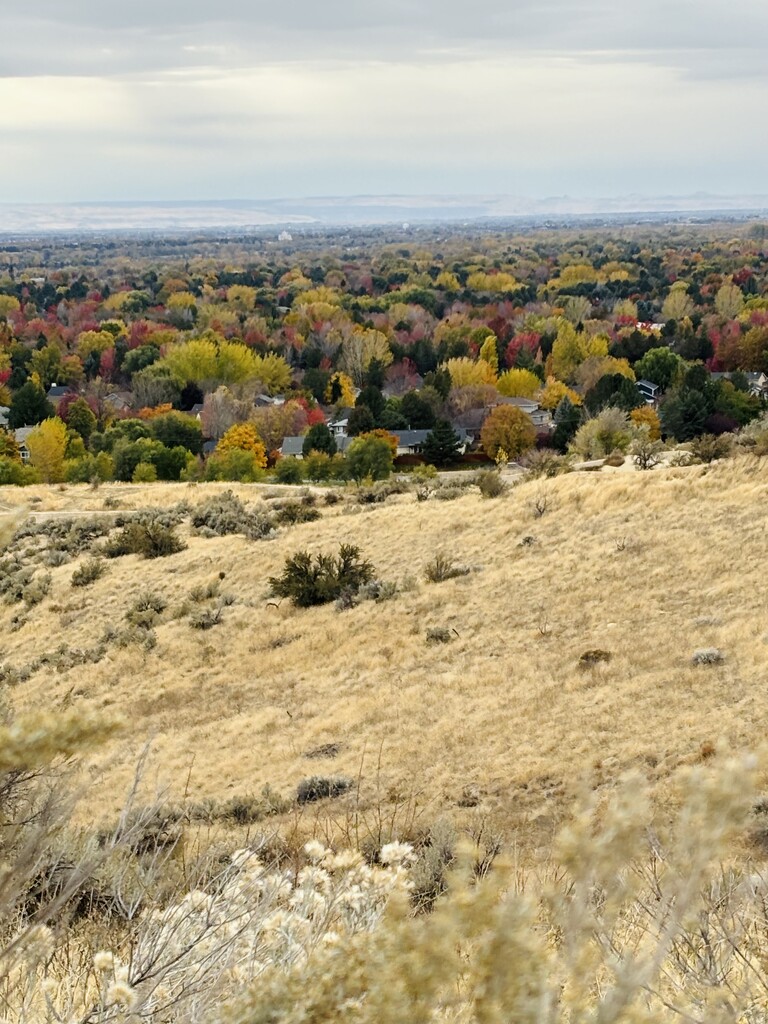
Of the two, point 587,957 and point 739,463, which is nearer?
point 587,957

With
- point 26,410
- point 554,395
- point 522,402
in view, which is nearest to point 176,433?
point 26,410

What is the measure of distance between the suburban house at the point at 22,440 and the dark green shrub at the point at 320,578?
38.1 meters

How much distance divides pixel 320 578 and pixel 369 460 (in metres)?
26.6

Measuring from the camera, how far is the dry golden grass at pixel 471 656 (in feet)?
35.1

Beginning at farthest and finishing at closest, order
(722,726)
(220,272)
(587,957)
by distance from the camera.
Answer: (220,272)
(722,726)
(587,957)

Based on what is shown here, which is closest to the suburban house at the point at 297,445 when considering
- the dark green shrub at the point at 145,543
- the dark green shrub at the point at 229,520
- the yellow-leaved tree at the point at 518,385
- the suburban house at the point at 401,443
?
the suburban house at the point at 401,443

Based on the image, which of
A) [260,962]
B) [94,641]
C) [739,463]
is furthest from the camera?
[739,463]

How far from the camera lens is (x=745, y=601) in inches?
560

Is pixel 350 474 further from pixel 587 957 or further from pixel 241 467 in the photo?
pixel 587 957

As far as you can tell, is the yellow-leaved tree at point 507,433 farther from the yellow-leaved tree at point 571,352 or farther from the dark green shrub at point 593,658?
the dark green shrub at point 593,658

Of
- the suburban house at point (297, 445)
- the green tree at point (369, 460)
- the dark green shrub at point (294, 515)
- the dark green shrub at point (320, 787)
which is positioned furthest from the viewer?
the suburban house at point (297, 445)

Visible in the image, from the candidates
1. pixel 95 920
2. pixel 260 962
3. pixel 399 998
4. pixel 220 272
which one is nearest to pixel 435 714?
pixel 95 920

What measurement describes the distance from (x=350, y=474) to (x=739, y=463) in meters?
27.0

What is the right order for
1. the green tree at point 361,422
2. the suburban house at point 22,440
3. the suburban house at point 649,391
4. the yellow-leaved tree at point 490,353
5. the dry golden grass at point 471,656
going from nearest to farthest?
1. the dry golden grass at point 471,656
2. the suburban house at point 22,440
3. the green tree at point 361,422
4. the suburban house at point 649,391
5. the yellow-leaved tree at point 490,353
